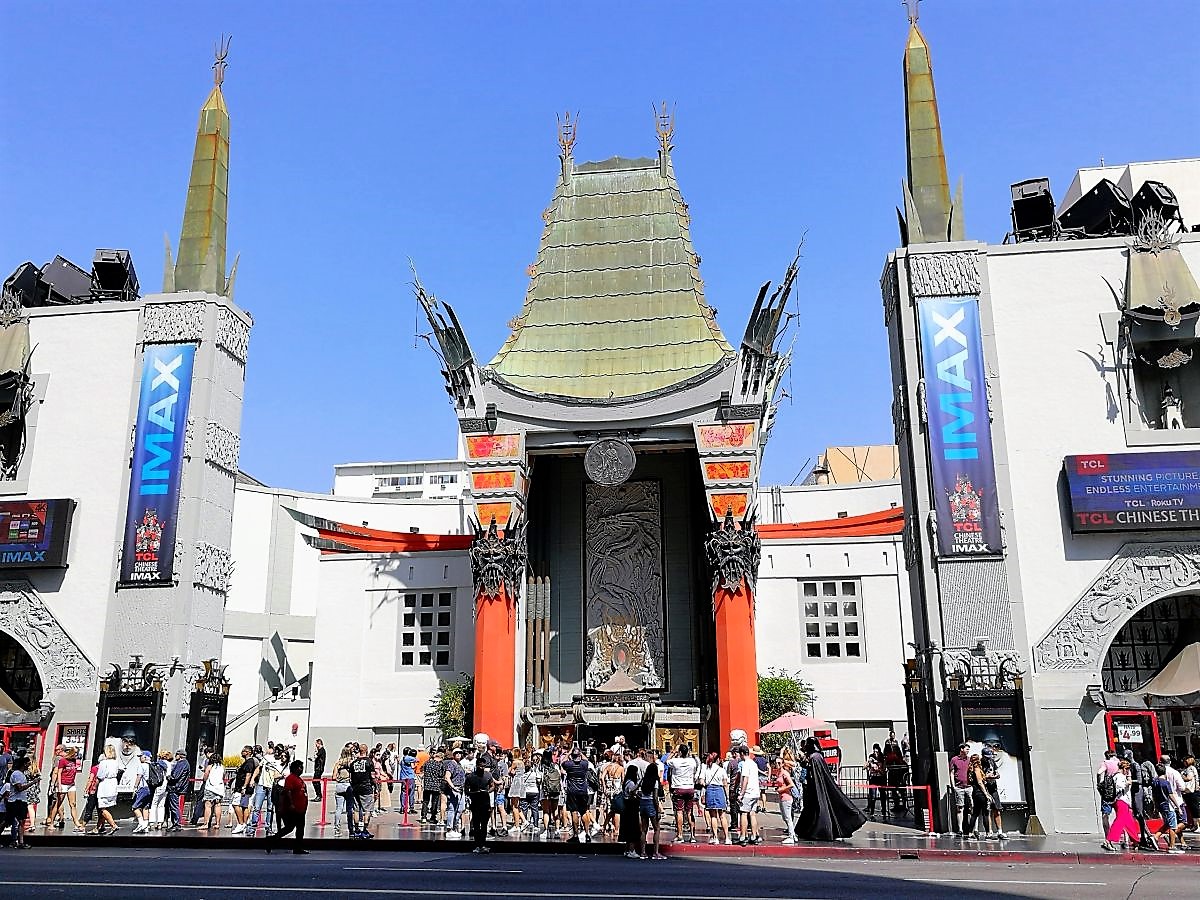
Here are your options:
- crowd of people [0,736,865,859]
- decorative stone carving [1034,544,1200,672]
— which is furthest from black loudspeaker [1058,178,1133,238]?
crowd of people [0,736,865,859]

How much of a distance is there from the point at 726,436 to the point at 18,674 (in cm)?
2042

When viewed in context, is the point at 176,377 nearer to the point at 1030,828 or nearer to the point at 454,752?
the point at 454,752

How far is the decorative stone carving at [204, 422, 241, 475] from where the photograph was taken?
25.7 metres

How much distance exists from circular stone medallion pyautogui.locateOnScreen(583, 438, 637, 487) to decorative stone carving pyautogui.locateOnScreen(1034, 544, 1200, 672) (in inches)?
606

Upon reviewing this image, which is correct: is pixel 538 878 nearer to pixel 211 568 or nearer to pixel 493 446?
pixel 211 568

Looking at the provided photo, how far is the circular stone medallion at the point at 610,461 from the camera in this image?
3438 centimetres

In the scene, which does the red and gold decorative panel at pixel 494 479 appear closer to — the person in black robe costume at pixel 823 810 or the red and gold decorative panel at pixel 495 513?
the red and gold decorative panel at pixel 495 513

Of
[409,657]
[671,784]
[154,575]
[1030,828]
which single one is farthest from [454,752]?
[409,657]

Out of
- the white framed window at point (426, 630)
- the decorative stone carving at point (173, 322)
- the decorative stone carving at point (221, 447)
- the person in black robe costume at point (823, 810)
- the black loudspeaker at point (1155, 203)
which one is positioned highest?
the black loudspeaker at point (1155, 203)

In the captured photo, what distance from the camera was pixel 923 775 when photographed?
21.9m

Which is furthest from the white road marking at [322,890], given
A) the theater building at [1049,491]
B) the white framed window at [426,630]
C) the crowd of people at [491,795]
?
the white framed window at [426,630]

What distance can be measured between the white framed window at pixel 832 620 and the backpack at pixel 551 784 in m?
18.6

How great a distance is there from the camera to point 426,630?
1489 inches

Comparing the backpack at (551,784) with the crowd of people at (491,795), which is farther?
the backpack at (551,784)
